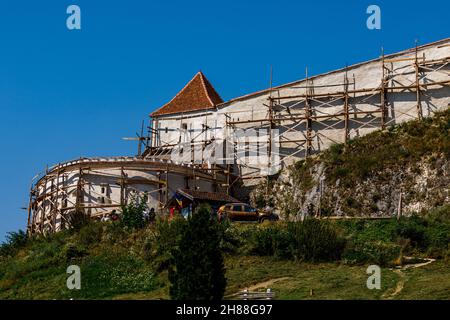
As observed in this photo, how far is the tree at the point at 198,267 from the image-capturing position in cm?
2675

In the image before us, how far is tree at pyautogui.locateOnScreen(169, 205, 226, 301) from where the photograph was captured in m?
26.8

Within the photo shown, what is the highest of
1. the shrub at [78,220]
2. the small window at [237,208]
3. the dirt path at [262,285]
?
the small window at [237,208]

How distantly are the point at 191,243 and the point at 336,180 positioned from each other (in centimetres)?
2330

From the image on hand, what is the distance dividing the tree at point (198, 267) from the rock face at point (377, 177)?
1901cm

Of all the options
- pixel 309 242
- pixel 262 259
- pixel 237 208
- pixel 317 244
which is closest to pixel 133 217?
pixel 237 208

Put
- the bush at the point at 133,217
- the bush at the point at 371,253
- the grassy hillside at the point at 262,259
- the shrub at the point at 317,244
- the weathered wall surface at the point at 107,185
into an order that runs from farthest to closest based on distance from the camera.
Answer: the weathered wall surface at the point at 107,185 → the bush at the point at 133,217 → the shrub at the point at 317,244 → the bush at the point at 371,253 → the grassy hillside at the point at 262,259

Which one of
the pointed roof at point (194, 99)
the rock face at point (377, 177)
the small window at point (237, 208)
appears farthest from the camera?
the pointed roof at point (194, 99)

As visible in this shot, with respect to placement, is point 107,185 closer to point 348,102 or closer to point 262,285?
point 348,102

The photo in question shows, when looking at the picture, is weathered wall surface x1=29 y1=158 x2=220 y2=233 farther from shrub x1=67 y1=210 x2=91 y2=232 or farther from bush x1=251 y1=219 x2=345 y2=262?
bush x1=251 y1=219 x2=345 y2=262

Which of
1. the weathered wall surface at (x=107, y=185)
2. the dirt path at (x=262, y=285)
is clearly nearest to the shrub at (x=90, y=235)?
the weathered wall surface at (x=107, y=185)

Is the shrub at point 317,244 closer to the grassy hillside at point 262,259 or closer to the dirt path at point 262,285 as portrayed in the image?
the grassy hillside at point 262,259

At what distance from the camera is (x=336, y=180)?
165 ft
